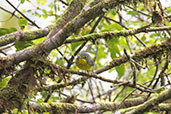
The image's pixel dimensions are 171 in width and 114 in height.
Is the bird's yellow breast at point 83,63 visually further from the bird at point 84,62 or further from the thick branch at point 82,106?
the thick branch at point 82,106

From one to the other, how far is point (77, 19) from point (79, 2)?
9.8 inches

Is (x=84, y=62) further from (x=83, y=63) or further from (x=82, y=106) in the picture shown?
(x=82, y=106)

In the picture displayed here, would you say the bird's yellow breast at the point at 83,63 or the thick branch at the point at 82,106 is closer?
the thick branch at the point at 82,106

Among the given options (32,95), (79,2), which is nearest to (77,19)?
(79,2)

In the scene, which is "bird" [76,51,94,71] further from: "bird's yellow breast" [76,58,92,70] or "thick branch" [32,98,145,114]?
"thick branch" [32,98,145,114]

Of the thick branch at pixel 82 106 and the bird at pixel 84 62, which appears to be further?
the bird at pixel 84 62

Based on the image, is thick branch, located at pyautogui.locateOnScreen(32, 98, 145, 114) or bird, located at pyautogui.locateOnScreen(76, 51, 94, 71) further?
bird, located at pyautogui.locateOnScreen(76, 51, 94, 71)

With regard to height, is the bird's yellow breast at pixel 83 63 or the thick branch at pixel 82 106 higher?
the bird's yellow breast at pixel 83 63

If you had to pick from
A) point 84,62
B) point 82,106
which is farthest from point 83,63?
point 82,106

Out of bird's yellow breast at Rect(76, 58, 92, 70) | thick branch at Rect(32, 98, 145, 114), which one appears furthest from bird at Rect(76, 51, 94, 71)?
thick branch at Rect(32, 98, 145, 114)

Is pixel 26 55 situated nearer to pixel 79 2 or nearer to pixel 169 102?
pixel 79 2

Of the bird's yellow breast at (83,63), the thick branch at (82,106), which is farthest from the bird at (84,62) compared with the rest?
the thick branch at (82,106)

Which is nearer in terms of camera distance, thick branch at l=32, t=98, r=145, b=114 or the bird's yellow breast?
thick branch at l=32, t=98, r=145, b=114

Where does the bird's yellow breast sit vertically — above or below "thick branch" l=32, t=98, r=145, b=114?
above
